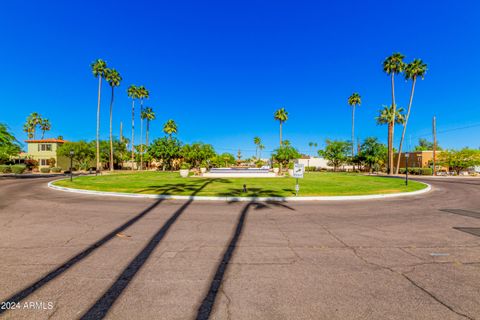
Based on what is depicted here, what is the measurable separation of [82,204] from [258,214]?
852 centimetres

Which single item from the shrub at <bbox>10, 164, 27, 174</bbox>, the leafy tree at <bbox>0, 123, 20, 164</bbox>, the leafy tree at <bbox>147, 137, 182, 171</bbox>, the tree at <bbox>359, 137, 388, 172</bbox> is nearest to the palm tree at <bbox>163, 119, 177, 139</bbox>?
the leafy tree at <bbox>147, 137, 182, 171</bbox>

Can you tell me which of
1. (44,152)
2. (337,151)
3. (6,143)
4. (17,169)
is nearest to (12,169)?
(17,169)

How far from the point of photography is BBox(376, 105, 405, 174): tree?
137 ft

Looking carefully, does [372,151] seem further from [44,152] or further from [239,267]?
[44,152]

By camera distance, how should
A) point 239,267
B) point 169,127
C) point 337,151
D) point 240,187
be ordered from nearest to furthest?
point 239,267 → point 240,187 → point 337,151 → point 169,127

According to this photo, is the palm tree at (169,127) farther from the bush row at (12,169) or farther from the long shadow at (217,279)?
the long shadow at (217,279)

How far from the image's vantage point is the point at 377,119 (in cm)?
4822

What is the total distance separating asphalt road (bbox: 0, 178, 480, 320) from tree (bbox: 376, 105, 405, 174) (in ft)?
129

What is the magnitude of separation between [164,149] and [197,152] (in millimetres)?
7207

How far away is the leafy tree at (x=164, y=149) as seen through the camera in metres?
49.0

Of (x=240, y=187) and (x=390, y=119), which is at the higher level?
(x=390, y=119)

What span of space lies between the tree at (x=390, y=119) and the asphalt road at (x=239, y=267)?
129 feet

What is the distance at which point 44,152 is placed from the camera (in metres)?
50.8

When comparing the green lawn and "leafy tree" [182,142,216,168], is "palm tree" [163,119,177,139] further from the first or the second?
the green lawn
